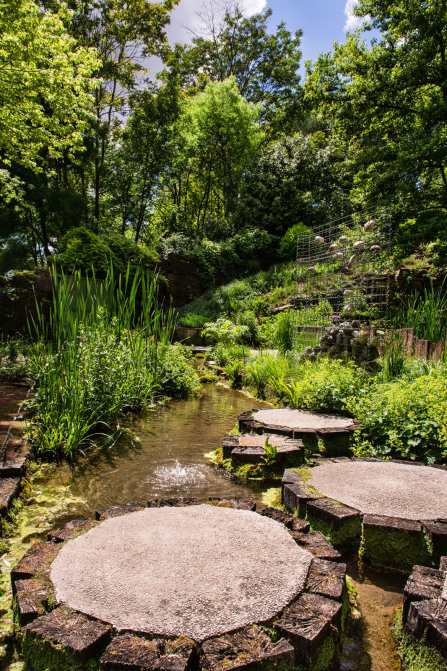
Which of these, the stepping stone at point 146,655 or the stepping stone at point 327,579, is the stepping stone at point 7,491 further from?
the stepping stone at point 327,579

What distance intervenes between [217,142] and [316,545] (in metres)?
17.3

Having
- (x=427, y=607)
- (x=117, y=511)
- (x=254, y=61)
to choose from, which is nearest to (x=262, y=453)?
(x=117, y=511)

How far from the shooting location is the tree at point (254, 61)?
63.4 ft

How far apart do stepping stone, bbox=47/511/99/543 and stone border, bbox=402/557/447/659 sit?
1277mm

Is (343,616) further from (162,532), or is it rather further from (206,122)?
(206,122)

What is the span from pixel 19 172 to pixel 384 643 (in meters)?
12.9

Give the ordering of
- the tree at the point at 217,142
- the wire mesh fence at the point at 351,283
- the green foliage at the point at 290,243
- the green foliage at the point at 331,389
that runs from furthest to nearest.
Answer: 1. the tree at the point at 217,142
2. the green foliage at the point at 290,243
3. the wire mesh fence at the point at 351,283
4. the green foliage at the point at 331,389

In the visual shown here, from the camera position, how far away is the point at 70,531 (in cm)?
178

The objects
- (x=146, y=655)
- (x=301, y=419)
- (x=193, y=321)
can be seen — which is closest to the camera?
(x=146, y=655)

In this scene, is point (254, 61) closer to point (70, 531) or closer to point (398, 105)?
point (398, 105)

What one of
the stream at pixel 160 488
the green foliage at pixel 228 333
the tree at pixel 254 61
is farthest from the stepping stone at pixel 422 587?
the tree at pixel 254 61

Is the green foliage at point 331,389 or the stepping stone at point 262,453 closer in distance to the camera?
the stepping stone at point 262,453

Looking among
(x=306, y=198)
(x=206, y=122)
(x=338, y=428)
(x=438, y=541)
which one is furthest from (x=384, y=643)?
(x=206, y=122)

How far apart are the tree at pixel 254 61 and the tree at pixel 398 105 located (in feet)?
31.1
